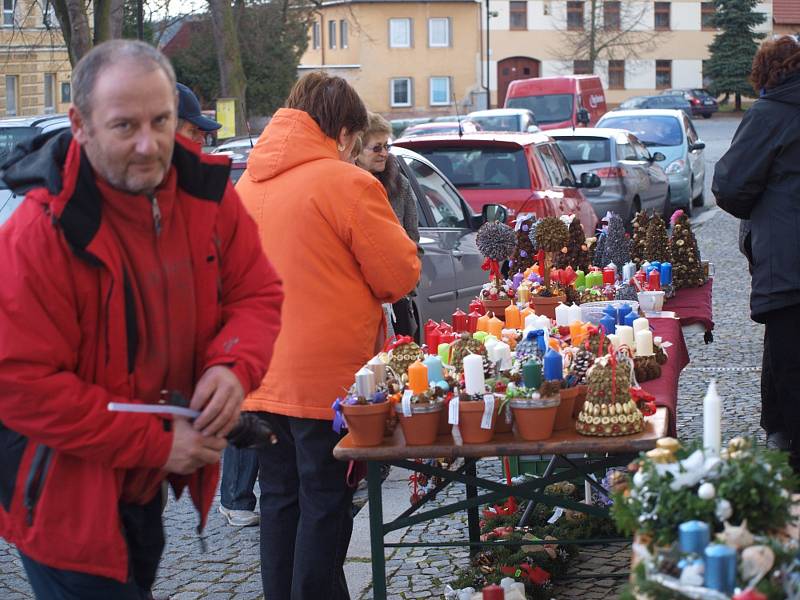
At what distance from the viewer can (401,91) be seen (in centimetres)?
7188

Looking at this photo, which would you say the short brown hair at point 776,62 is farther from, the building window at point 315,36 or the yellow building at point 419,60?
the building window at point 315,36

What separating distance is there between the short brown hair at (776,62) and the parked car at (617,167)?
9539 mm

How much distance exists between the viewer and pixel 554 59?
242ft

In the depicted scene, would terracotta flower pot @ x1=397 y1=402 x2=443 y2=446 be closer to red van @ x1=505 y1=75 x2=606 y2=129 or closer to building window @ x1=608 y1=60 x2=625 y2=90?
red van @ x1=505 y1=75 x2=606 y2=129

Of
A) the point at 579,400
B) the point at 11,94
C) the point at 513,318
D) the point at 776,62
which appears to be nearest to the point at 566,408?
the point at 579,400

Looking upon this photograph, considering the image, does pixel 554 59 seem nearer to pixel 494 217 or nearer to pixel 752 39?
pixel 752 39

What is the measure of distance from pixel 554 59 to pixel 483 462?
68889 millimetres

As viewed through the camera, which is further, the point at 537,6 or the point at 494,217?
the point at 537,6

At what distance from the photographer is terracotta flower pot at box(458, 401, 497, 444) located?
393cm

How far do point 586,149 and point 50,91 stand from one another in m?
29.7

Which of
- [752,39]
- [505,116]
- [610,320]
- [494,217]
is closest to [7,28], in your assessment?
[505,116]

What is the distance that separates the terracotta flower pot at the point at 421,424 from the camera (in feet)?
13.0

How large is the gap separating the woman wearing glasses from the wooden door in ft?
220

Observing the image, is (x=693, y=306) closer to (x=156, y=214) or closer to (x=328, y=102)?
(x=328, y=102)
